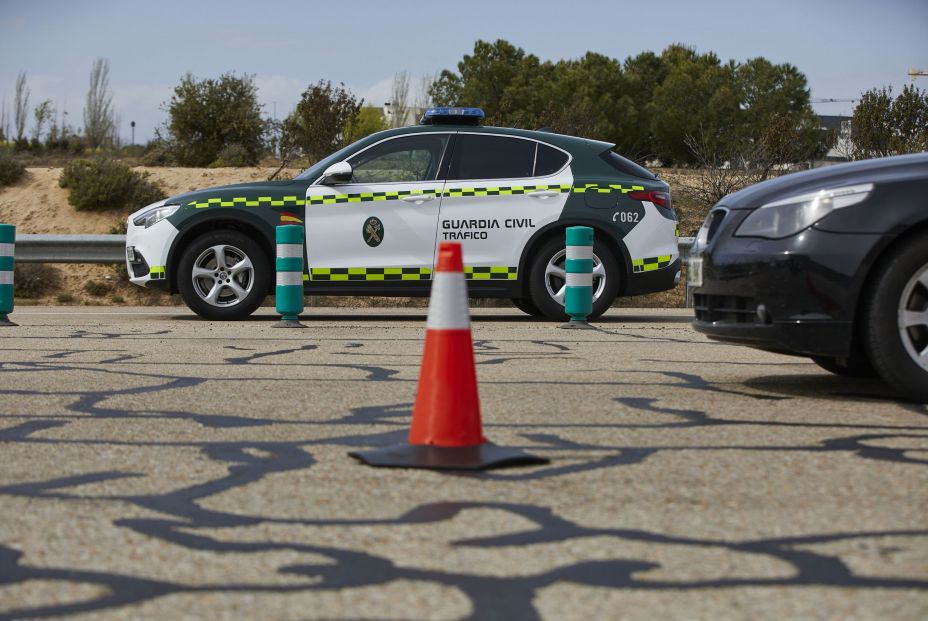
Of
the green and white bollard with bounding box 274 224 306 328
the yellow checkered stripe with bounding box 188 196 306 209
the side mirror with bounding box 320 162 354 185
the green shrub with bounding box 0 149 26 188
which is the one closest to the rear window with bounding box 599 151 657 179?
the side mirror with bounding box 320 162 354 185

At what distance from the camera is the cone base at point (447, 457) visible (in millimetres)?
4246

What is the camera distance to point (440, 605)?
2809mm

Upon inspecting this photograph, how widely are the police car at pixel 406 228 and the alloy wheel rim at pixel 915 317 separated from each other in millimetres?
5536

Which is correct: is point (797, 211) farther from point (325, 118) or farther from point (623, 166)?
point (325, 118)

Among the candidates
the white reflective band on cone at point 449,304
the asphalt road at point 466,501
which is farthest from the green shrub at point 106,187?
the white reflective band on cone at point 449,304

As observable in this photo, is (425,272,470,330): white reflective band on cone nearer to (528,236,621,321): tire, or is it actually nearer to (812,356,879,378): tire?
(812,356,879,378): tire

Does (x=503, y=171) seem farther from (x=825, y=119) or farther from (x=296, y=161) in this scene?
(x=825, y=119)

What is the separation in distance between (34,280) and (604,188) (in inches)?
418

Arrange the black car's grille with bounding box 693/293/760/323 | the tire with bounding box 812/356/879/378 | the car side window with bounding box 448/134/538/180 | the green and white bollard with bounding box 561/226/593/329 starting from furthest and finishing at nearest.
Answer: the car side window with bounding box 448/134/538/180 < the green and white bollard with bounding box 561/226/593/329 < the tire with bounding box 812/356/879/378 < the black car's grille with bounding box 693/293/760/323

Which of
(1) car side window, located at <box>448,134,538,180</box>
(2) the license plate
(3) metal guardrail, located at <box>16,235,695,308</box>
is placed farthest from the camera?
(3) metal guardrail, located at <box>16,235,695,308</box>

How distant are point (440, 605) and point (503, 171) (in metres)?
8.78

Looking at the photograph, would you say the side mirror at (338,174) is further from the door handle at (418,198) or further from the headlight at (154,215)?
the headlight at (154,215)

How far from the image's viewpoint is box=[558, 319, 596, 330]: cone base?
1037 cm

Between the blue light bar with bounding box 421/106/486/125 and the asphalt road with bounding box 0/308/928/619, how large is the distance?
519cm
